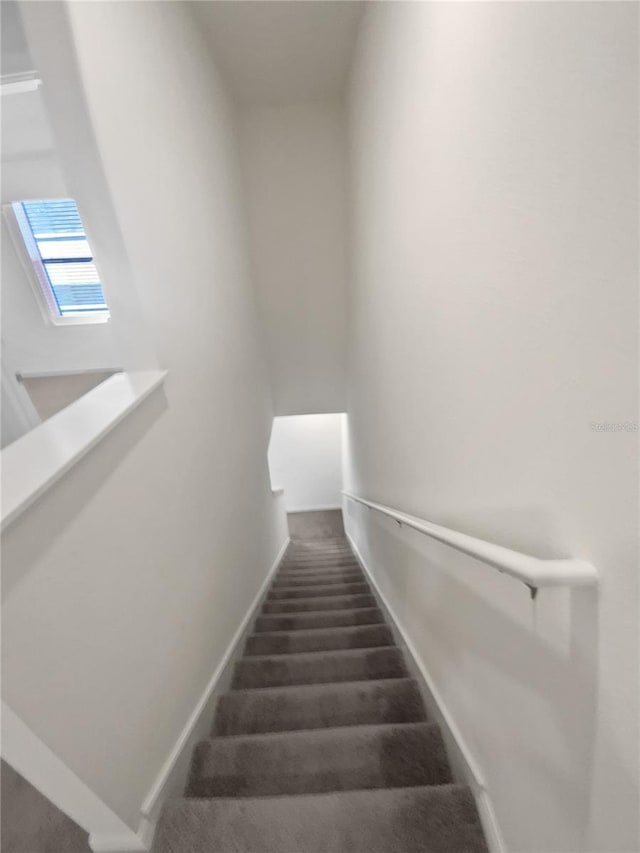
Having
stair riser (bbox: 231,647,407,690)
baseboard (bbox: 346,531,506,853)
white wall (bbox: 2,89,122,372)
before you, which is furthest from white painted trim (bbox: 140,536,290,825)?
white wall (bbox: 2,89,122,372)

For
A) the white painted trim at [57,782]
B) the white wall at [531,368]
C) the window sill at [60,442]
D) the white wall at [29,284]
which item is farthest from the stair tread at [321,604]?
the white wall at [29,284]

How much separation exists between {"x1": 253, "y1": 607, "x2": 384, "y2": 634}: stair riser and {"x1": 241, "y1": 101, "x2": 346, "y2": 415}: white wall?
2.28 metres

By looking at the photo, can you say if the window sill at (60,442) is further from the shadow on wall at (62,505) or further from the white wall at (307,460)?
the white wall at (307,460)

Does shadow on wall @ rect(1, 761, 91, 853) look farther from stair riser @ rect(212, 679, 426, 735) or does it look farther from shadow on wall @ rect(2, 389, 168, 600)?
shadow on wall @ rect(2, 389, 168, 600)

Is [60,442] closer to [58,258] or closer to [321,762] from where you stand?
[321,762]

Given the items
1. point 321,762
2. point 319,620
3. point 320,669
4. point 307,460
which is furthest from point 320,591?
point 307,460

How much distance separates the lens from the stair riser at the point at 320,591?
3064mm

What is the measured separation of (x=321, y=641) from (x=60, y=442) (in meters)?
1.87

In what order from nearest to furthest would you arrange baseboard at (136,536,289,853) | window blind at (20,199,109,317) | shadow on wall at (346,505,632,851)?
shadow on wall at (346,505,632,851)
baseboard at (136,536,289,853)
window blind at (20,199,109,317)

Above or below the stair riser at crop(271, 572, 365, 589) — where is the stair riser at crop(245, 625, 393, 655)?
above

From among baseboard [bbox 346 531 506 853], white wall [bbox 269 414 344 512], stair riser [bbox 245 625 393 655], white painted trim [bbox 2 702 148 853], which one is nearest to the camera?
white painted trim [bbox 2 702 148 853]

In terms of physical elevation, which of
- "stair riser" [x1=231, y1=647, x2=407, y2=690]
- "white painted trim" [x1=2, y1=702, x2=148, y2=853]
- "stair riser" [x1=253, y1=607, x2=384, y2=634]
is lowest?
"stair riser" [x1=253, y1=607, x2=384, y2=634]

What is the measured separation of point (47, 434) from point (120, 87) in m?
1.06

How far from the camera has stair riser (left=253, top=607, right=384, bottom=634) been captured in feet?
7.98
